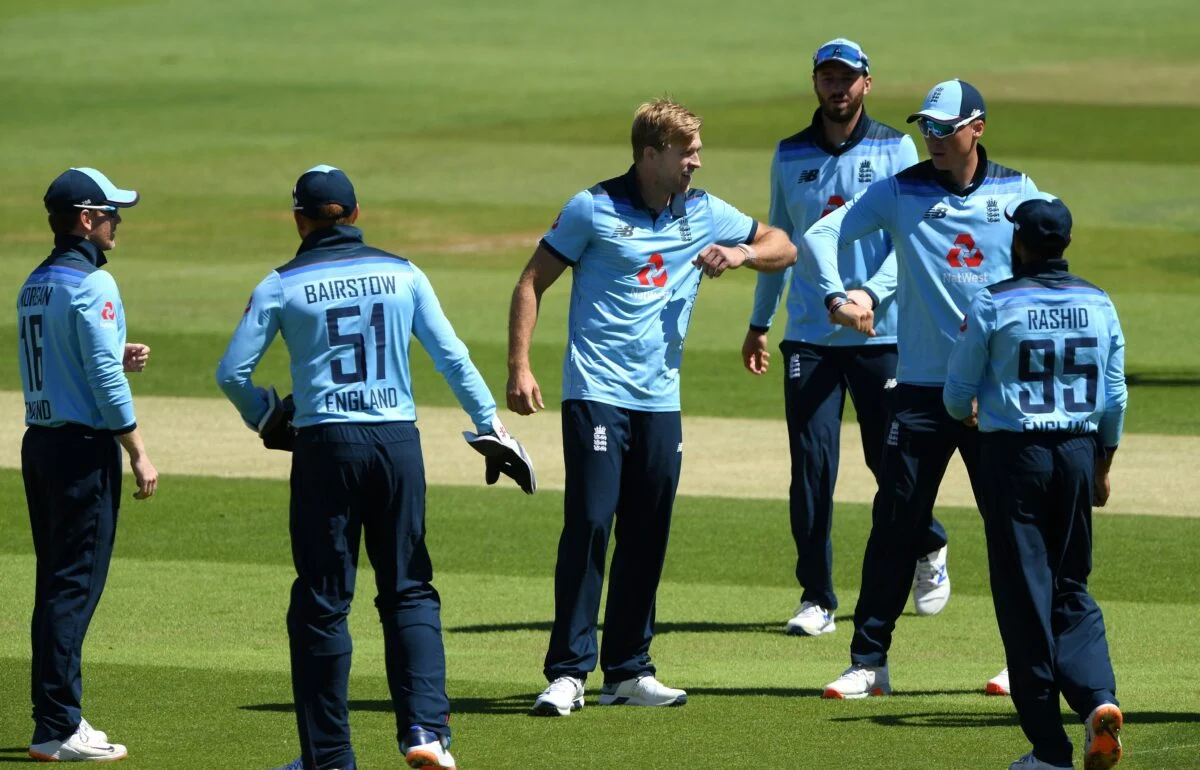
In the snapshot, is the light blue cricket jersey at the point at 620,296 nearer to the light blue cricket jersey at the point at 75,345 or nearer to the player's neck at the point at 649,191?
the player's neck at the point at 649,191

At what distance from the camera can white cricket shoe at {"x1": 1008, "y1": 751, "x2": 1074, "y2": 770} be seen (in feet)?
23.8

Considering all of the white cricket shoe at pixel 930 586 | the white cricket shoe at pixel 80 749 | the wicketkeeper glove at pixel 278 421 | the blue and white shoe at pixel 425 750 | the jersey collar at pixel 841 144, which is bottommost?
the white cricket shoe at pixel 930 586

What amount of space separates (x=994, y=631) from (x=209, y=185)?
83.4ft

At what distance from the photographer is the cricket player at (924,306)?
342 inches

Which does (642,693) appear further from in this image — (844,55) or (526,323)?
(844,55)

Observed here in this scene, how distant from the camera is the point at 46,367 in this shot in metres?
7.72

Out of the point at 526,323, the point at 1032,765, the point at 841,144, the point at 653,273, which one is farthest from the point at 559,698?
the point at 841,144

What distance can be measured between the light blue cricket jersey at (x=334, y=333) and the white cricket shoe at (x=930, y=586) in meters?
4.17

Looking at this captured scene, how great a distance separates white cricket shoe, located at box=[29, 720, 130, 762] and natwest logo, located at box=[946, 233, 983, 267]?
145 inches

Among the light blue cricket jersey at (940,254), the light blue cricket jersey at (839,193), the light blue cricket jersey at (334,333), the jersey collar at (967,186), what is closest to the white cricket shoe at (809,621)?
the light blue cricket jersey at (839,193)

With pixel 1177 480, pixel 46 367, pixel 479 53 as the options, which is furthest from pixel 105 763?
pixel 479 53

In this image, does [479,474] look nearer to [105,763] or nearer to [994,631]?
[994,631]

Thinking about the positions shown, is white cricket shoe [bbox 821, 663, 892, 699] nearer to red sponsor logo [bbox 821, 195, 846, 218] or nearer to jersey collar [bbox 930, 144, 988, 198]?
jersey collar [bbox 930, 144, 988, 198]

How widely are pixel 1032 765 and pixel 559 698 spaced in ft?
6.33
